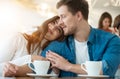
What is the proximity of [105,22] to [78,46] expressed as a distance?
1261 millimetres

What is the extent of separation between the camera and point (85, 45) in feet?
4.69

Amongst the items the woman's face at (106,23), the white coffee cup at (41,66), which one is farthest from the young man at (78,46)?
the woman's face at (106,23)

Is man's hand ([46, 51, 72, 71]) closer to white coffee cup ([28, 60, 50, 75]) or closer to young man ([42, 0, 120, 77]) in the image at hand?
young man ([42, 0, 120, 77])

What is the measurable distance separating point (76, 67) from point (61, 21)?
319 mm

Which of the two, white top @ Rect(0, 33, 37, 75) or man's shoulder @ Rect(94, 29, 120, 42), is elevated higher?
man's shoulder @ Rect(94, 29, 120, 42)

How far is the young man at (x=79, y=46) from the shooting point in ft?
4.16

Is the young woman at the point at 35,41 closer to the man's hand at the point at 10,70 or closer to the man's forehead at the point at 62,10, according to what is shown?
the man's forehead at the point at 62,10

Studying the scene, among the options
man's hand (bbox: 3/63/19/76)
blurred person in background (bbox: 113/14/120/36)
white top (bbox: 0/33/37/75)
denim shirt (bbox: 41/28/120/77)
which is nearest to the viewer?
man's hand (bbox: 3/63/19/76)

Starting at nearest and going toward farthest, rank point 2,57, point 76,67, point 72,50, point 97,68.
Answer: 1. point 97,68
2. point 76,67
3. point 72,50
4. point 2,57

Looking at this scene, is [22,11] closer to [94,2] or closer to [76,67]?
[94,2]

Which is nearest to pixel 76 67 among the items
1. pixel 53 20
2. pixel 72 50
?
pixel 72 50

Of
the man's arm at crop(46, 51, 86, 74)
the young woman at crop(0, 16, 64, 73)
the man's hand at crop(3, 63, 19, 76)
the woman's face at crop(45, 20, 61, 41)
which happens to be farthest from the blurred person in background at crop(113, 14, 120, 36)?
the man's hand at crop(3, 63, 19, 76)

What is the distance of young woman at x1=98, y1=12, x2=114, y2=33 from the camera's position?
2578mm

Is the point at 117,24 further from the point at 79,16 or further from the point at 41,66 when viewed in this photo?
the point at 41,66
